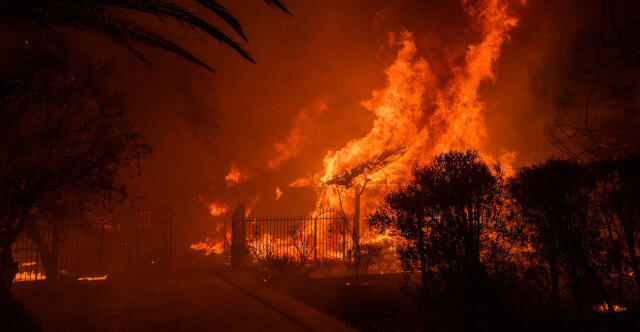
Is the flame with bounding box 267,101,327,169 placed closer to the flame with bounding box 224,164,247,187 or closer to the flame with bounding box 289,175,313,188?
the flame with bounding box 289,175,313,188

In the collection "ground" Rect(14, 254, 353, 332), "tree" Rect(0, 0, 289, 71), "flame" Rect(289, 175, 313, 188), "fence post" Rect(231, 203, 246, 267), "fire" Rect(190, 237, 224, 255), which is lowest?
"ground" Rect(14, 254, 353, 332)

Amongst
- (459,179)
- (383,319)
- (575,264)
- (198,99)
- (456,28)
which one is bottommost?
(383,319)

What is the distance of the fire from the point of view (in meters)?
20.1

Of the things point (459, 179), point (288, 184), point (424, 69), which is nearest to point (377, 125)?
point (424, 69)

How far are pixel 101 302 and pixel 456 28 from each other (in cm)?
1916

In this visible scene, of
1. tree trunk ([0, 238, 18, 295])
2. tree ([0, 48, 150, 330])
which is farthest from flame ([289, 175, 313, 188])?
tree trunk ([0, 238, 18, 295])

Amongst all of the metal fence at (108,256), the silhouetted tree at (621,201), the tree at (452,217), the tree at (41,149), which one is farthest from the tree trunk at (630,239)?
the metal fence at (108,256)

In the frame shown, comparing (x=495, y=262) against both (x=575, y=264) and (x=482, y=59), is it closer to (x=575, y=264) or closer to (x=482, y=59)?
(x=575, y=264)

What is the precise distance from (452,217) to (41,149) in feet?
23.8

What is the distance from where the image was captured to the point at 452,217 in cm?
605

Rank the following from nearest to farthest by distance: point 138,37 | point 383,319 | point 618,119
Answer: point 138,37, point 383,319, point 618,119

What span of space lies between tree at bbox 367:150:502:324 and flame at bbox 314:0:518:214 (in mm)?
12455

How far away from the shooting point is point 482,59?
63.2 feet

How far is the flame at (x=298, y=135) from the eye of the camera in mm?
25333
